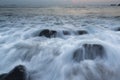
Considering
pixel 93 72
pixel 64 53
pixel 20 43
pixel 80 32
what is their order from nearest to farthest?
pixel 93 72 → pixel 64 53 → pixel 20 43 → pixel 80 32

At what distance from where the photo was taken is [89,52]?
714 cm

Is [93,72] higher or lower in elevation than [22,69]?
lower

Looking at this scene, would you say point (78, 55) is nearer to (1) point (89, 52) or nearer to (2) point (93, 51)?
(1) point (89, 52)

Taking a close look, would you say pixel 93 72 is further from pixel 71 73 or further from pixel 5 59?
pixel 5 59

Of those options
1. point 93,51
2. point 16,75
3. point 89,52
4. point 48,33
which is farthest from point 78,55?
point 48,33

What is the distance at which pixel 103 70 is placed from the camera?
604 centimetres

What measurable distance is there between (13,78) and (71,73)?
1943 millimetres

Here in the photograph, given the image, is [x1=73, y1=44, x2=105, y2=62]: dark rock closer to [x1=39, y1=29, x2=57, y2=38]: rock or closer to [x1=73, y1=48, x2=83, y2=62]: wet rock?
[x1=73, y1=48, x2=83, y2=62]: wet rock

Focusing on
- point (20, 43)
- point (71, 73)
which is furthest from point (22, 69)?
point (20, 43)

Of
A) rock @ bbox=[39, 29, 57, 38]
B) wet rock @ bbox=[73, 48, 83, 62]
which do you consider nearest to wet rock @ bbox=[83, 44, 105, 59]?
wet rock @ bbox=[73, 48, 83, 62]

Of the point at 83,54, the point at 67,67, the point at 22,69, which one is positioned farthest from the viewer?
the point at 83,54

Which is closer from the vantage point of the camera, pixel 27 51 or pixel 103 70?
pixel 103 70

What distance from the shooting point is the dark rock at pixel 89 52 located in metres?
6.96

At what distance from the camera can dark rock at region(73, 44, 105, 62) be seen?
696cm
